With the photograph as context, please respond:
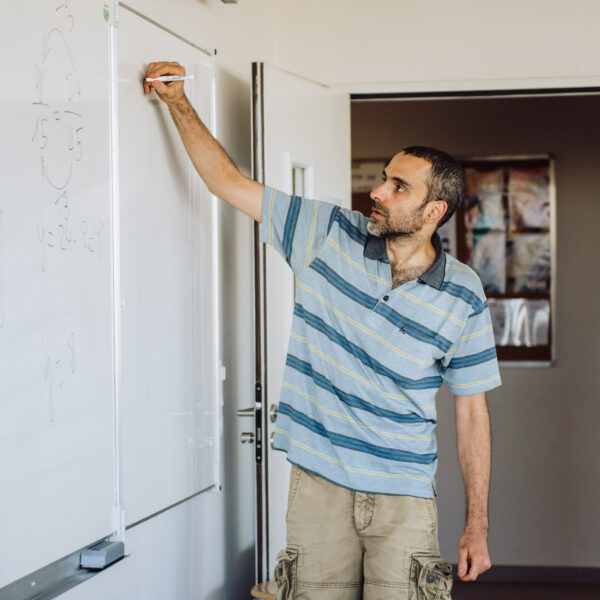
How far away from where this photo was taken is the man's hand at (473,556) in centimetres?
217

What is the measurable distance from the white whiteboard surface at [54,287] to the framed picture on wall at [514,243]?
3240 millimetres

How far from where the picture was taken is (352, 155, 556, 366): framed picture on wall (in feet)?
15.4

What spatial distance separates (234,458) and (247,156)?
980mm

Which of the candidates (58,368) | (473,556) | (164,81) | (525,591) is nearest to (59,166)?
(58,368)

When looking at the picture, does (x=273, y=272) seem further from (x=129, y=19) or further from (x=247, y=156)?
(x=129, y=19)

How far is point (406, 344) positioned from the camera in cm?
213

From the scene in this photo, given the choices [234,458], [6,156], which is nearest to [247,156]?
[234,458]

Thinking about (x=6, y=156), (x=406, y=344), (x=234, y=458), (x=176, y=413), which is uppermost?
(x=6, y=156)

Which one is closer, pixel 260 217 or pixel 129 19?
pixel 129 19

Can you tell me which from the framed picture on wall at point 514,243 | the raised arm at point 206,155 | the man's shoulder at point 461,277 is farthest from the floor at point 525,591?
the raised arm at point 206,155

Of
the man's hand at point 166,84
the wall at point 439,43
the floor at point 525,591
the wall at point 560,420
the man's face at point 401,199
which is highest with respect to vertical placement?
the wall at point 439,43

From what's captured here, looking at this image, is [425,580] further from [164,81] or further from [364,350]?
[164,81]

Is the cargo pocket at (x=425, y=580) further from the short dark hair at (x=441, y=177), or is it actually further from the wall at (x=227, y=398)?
the short dark hair at (x=441, y=177)

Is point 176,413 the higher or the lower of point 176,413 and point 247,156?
A: the lower
